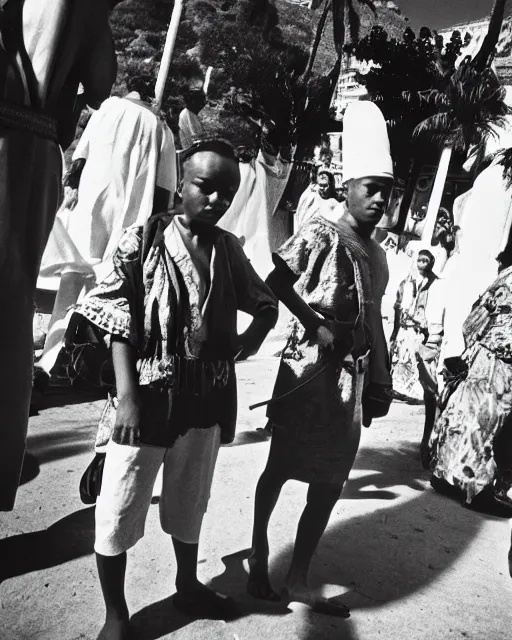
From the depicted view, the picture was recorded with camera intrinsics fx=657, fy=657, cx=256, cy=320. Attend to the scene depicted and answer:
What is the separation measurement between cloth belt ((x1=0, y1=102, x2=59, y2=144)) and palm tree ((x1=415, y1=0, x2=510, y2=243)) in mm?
15610

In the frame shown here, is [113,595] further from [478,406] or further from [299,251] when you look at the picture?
[478,406]

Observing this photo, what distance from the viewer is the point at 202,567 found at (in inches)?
113

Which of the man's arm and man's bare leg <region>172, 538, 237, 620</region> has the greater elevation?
the man's arm

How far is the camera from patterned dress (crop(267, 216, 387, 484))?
2607 millimetres

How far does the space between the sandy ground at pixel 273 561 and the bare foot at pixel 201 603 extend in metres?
0.04

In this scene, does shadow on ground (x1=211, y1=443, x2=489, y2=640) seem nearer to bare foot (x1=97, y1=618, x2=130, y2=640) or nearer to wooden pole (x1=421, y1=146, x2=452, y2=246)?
bare foot (x1=97, y1=618, x2=130, y2=640)

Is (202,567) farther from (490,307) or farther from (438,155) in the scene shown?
(438,155)

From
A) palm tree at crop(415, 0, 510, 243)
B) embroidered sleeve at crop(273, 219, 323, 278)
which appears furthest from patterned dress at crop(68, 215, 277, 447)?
palm tree at crop(415, 0, 510, 243)

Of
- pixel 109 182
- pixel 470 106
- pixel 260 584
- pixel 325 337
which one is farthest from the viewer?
pixel 470 106

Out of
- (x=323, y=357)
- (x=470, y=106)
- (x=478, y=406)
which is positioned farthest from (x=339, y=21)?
(x=323, y=357)

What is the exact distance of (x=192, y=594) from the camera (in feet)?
7.97

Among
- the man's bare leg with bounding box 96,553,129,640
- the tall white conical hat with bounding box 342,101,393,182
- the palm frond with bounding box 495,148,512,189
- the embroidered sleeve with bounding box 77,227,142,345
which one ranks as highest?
the palm frond with bounding box 495,148,512,189

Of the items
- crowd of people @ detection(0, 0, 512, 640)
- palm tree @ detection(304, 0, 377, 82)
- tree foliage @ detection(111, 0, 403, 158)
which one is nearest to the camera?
crowd of people @ detection(0, 0, 512, 640)

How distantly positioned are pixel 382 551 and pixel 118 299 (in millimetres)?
2040
